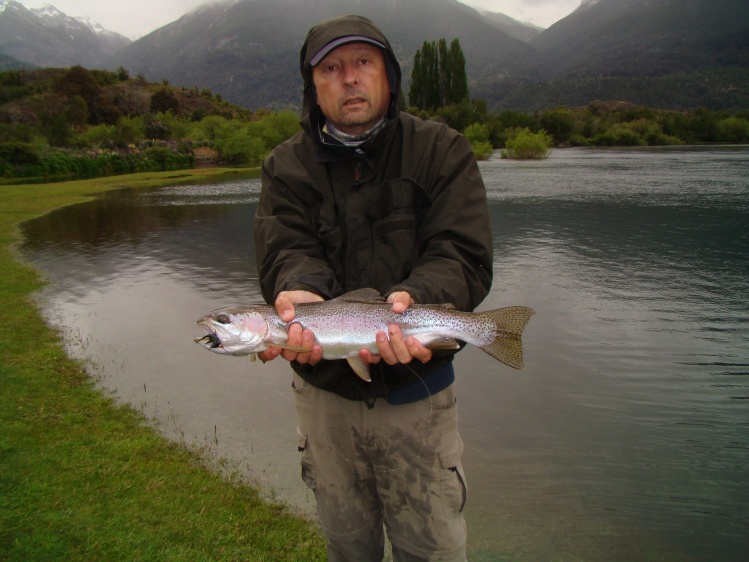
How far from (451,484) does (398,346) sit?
3.07 ft

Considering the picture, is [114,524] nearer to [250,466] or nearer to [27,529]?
[27,529]

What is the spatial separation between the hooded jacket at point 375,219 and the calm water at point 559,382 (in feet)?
9.28

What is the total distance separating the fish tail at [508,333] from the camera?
362 cm

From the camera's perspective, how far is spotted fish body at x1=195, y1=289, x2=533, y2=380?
3447 millimetres

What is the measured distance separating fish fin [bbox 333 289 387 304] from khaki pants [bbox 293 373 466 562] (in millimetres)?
646

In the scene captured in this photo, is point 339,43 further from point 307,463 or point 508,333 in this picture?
point 307,463

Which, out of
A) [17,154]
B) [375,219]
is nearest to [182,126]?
[17,154]

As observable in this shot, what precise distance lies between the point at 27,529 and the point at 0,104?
129675 mm

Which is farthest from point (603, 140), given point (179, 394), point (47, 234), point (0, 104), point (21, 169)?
point (0, 104)

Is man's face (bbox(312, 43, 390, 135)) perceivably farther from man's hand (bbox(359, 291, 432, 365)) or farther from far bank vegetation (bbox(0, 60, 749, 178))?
far bank vegetation (bbox(0, 60, 749, 178))

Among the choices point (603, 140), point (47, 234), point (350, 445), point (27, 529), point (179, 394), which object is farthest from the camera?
point (603, 140)

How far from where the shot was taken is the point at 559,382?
8.48 meters

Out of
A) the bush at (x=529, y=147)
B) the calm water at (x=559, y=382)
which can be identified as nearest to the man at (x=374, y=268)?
the calm water at (x=559, y=382)

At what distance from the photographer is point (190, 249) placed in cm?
1853
